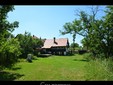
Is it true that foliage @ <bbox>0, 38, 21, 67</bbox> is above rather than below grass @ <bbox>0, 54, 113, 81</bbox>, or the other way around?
above

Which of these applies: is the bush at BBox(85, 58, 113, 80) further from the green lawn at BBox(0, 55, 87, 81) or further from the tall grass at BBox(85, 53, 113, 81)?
the green lawn at BBox(0, 55, 87, 81)

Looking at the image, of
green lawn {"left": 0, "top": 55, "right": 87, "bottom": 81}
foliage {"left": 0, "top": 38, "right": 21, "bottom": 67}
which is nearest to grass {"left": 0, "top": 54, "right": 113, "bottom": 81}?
green lawn {"left": 0, "top": 55, "right": 87, "bottom": 81}

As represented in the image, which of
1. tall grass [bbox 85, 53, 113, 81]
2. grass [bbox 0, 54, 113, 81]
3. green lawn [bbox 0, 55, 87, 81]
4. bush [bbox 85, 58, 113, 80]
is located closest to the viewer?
tall grass [bbox 85, 53, 113, 81]

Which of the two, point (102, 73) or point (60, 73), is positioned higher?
point (102, 73)

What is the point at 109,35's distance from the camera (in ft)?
61.5

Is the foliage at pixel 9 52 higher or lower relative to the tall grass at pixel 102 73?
higher

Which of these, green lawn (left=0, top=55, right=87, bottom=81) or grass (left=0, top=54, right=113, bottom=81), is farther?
green lawn (left=0, top=55, right=87, bottom=81)

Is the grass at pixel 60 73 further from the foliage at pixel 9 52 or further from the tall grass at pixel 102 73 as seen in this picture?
the foliage at pixel 9 52

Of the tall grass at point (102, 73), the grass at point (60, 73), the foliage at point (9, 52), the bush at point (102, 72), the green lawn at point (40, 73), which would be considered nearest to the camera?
the tall grass at point (102, 73)

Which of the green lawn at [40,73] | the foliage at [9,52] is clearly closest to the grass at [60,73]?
the green lawn at [40,73]

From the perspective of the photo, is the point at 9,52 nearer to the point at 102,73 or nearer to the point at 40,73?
the point at 40,73

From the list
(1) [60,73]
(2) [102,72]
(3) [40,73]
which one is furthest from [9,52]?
(2) [102,72]

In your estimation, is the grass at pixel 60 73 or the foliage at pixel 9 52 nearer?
the grass at pixel 60 73
